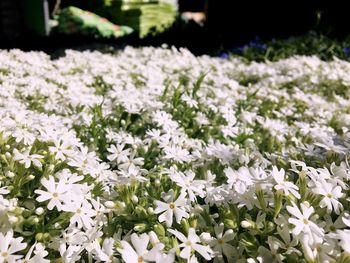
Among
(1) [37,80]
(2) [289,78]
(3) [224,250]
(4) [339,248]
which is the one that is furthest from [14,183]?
(2) [289,78]

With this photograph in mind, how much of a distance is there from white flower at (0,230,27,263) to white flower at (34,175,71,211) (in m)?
0.19

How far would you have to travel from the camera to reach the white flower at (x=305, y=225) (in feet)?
4.99

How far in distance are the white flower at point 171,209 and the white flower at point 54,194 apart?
15.1 inches

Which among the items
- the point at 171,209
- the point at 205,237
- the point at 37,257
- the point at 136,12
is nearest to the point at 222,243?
the point at 205,237

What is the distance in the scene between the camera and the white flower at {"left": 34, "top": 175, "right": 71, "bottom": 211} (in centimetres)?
171

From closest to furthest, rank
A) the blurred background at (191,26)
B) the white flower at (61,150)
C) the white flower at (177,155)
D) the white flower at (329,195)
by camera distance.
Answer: the white flower at (329,195), the white flower at (61,150), the white flower at (177,155), the blurred background at (191,26)

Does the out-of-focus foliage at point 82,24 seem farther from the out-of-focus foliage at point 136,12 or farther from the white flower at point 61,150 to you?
the white flower at point 61,150

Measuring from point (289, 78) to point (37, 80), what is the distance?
302 centimetres

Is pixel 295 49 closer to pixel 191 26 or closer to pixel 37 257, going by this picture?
pixel 191 26

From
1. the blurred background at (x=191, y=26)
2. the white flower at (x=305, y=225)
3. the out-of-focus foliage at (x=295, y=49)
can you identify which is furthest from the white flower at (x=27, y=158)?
the out-of-focus foliage at (x=295, y=49)

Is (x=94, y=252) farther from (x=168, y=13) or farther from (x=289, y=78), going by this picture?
(x=168, y=13)

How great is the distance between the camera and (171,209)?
1739 mm

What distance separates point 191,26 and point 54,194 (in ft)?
28.4

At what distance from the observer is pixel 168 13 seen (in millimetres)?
15781
